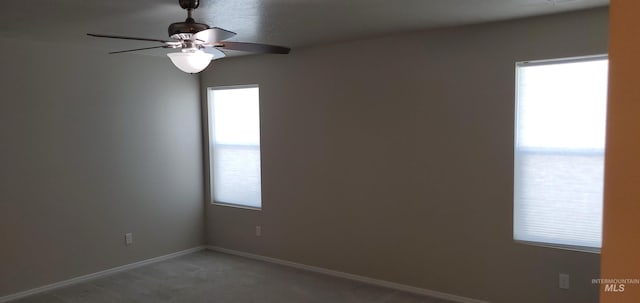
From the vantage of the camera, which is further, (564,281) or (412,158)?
(412,158)

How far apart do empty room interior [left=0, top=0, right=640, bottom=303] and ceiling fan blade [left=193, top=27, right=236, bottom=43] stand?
0.02 m

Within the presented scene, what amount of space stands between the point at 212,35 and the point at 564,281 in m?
3.06

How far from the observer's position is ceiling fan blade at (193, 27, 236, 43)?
8.31 ft

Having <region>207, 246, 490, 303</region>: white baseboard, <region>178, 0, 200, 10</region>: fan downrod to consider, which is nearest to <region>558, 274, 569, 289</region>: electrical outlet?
<region>207, 246, 490, 303</region>: white baseboard

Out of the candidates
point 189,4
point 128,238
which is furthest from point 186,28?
point 128,238

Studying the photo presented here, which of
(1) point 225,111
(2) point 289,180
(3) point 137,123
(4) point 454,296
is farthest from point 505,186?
(3) point 137,123

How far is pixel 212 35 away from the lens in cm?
261

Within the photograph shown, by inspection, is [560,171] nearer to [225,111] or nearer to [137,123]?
[225,111]

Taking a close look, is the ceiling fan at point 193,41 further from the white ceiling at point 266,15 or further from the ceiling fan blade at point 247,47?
the white ceiling at point 266,15

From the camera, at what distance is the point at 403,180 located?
421 cm

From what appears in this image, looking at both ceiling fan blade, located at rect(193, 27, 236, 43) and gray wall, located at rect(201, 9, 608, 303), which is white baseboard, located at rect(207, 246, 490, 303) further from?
ceiling fan blade, located at rect(193, 27, 236, 43)

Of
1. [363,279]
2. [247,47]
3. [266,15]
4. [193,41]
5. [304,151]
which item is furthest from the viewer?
[304,151]

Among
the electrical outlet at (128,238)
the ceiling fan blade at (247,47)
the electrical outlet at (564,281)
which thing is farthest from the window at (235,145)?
the electrical outlet at (564,281)

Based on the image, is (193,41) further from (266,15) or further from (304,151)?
(304,151)
